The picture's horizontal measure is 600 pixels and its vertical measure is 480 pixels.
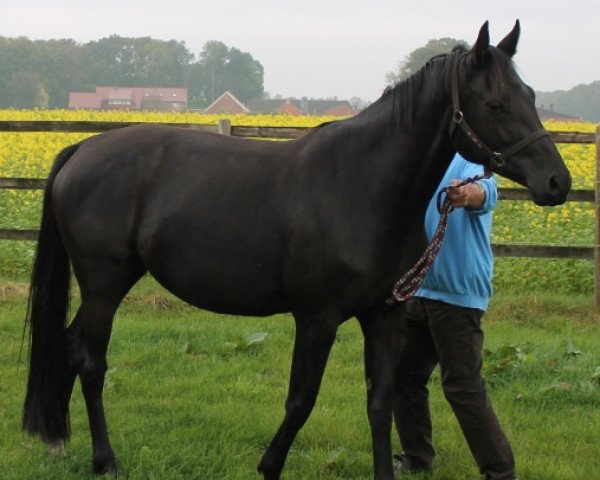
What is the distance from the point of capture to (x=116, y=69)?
7744 centimetres

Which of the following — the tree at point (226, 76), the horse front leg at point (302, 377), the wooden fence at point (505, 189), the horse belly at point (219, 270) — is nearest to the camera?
the horse front leg at point (302, 377)

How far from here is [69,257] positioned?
15.9 ft

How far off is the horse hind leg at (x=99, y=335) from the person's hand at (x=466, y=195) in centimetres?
172

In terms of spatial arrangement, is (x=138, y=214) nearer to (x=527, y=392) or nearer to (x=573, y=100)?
(x=527, y=392)

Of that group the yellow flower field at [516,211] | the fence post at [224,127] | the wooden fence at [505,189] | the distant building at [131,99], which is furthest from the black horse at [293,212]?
the distant building at [131,99]

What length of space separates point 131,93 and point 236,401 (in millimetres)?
59718

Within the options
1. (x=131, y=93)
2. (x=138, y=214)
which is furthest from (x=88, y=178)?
(x=131, y=93)

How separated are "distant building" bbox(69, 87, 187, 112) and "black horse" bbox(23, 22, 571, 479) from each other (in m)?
52.1

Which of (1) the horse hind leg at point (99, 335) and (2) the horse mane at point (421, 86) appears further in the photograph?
(1) the horse hind leg at point (99, 335)

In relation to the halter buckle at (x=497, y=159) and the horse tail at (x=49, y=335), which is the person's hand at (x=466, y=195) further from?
the horse tail at (x=49, y=335)

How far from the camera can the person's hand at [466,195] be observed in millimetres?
3926

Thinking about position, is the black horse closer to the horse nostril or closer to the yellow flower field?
the horse nostril

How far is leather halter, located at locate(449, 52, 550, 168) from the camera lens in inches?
137

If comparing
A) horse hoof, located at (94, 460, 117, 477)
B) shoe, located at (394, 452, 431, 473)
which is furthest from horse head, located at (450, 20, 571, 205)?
horse hoof, located at (94, 460, 117, 477)
